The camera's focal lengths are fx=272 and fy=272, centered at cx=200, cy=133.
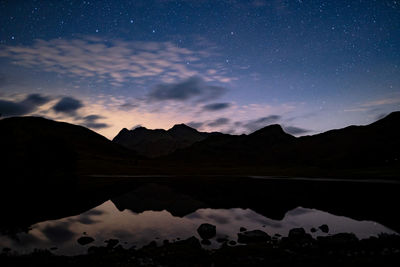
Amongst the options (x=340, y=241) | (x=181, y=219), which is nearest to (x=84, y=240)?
(x=181, y=219)

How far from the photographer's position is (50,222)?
32.4 metres

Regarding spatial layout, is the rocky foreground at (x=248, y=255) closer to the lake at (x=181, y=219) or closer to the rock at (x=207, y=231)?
the lake at (x=181, y=219)

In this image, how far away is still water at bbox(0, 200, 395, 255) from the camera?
2345 cm

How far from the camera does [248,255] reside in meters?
18.3

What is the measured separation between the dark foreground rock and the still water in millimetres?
2707

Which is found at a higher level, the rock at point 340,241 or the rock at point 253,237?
the rock at point 253,237

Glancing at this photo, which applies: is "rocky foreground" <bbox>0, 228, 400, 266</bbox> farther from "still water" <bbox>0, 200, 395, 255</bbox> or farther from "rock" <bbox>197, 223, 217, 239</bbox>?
"rock" <bbox>197, 223, 217, 239</bbox>

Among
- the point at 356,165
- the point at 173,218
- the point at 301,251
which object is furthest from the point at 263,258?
the point at 356,165

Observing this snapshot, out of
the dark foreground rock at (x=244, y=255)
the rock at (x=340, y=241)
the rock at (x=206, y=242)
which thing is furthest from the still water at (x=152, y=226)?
the rock at (x=340, y=241)

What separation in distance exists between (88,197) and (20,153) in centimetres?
1862

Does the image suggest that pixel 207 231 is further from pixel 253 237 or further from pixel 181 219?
pixel 181 219

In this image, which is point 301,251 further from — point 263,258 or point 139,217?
point 139,217

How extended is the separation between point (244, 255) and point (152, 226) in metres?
15.2

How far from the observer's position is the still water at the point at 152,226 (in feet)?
76.9
